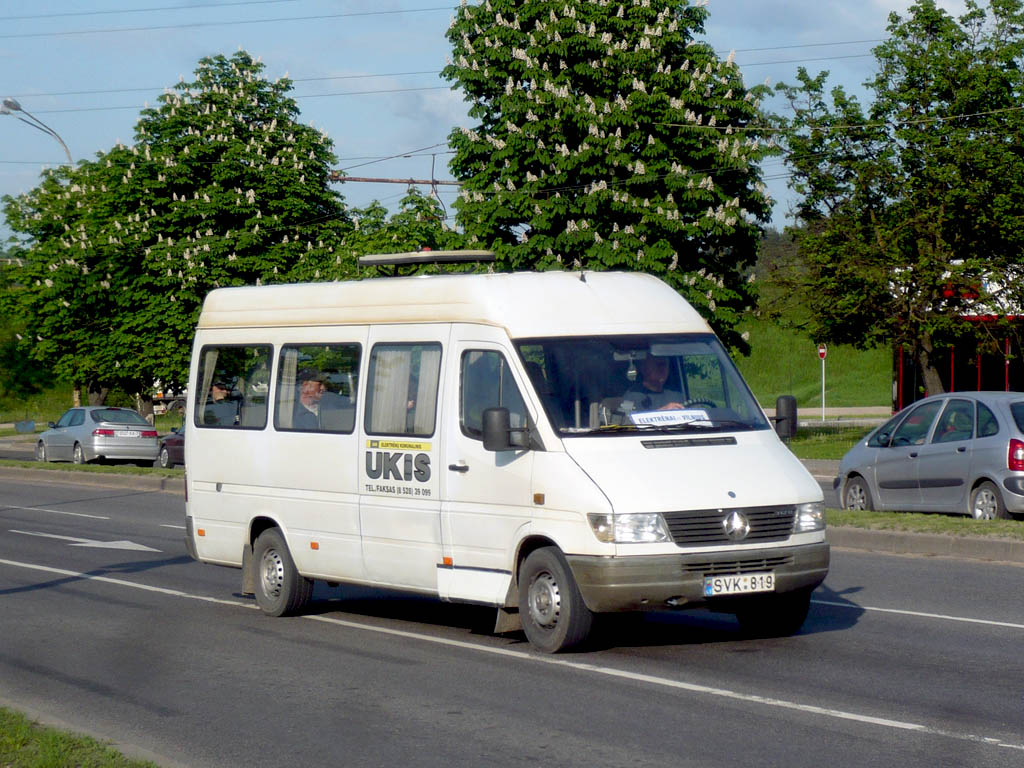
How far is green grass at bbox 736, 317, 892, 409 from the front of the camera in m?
76.8

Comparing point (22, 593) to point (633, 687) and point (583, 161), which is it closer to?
point (633, 687)

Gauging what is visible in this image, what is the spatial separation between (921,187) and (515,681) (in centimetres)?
2780

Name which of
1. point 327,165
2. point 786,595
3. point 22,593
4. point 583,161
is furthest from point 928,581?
point 327,165

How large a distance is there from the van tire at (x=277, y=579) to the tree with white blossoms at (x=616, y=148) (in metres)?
22.2

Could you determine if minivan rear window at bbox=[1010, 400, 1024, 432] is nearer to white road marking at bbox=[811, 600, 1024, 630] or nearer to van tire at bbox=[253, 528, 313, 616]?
white road marking at bbox=[811, 600, 1024, 630]

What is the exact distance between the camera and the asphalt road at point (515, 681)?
22.6ft

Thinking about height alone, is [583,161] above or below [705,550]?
above

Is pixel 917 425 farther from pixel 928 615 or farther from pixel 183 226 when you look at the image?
pixel 183 226

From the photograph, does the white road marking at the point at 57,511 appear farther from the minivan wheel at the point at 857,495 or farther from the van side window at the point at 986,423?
the van side window at the point at 986,423

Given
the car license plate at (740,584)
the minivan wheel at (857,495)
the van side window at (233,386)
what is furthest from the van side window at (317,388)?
the minivan wheel at (857,495)

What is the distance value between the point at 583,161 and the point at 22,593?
22.4m

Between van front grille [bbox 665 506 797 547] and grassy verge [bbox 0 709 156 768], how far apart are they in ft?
11.8

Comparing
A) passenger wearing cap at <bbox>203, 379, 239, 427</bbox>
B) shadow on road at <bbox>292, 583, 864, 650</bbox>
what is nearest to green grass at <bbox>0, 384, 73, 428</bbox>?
passenger wearing cap at <bbox>203, 379, 239, 427</bbox>

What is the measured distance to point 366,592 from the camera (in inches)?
527
